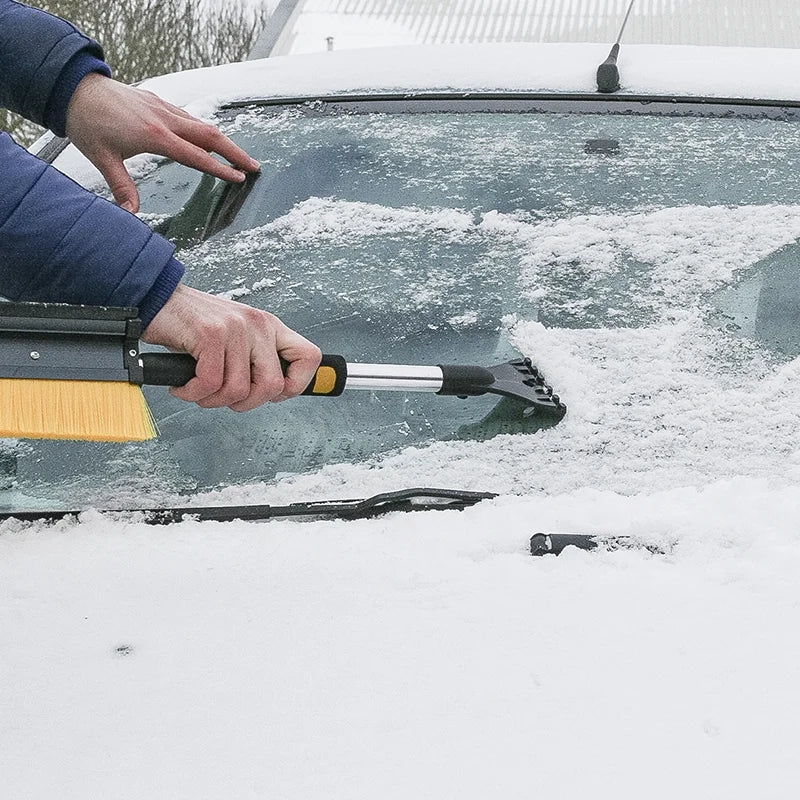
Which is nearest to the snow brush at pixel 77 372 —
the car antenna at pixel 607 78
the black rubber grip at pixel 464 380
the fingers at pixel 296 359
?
the fingers at pixel 296 359

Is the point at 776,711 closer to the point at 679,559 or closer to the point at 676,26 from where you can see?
the point at 679,559

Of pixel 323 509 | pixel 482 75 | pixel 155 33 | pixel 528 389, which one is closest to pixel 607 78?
pixel 482 75

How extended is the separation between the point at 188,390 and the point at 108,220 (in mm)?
224

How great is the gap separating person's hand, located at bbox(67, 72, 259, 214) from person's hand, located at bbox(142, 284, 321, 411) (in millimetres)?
714

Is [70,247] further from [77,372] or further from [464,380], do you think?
[464,380]

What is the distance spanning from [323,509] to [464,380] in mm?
304

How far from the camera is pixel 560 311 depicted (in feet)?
6.13

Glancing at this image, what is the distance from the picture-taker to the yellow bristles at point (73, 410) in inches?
53.1

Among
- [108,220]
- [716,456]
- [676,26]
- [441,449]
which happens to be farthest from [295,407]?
[676,26]

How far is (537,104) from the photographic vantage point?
234 centimetres

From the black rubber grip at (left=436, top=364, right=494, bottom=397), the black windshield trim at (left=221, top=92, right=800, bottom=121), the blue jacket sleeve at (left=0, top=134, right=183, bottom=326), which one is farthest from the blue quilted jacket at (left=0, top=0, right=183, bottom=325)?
the black windshield trim at (left=221, top=92, right=800, bottom=121)

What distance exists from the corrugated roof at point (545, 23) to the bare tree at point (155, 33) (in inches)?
227

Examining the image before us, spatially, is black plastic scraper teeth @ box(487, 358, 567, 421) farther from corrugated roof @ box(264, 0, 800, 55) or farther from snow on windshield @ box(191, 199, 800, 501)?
corrugated roof @ box(264, 0, 800, 55)

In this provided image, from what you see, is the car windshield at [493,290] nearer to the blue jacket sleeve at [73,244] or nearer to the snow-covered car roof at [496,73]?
the snow-covered car roof at [496,73]
